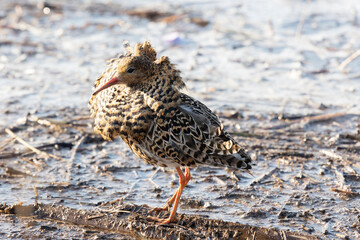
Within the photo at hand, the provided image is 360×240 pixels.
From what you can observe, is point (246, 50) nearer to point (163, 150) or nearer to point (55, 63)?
point (55, 63)

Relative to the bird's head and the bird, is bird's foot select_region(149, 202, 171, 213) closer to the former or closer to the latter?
the bird

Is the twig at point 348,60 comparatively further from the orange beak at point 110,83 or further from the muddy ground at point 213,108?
the orange beak at point 110,83

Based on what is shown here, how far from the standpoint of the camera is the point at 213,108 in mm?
7582

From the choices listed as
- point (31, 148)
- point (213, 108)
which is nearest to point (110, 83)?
point (31, 148)

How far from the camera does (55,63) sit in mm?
9359

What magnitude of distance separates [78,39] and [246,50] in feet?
11.2

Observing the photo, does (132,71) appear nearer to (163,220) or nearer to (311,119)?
(163,220)

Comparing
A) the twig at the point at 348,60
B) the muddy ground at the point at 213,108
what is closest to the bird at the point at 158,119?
the muddy ground at the point at 213,108

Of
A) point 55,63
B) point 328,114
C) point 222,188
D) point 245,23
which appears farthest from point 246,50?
point 222,188

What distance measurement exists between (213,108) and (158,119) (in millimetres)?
2940

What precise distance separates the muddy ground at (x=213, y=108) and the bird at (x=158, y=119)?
553 mm

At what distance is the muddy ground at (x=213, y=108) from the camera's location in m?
4.96

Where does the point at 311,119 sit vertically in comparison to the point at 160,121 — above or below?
below

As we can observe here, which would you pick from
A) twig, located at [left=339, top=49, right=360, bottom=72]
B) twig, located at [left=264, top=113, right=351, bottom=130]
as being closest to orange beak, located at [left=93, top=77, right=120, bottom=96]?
twig, located at [left=264, top=113, right=351, bottom=130]
